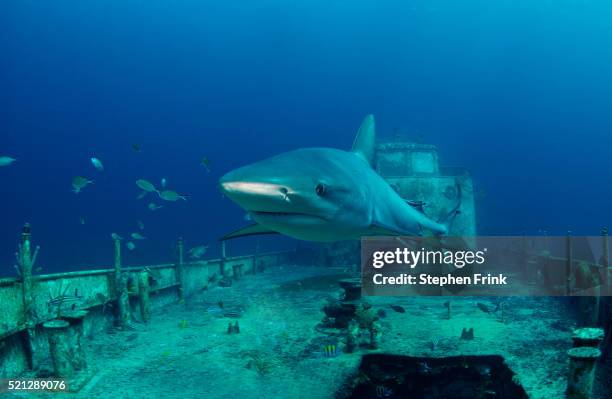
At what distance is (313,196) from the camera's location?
283cm

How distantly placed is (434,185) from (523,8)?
556ft

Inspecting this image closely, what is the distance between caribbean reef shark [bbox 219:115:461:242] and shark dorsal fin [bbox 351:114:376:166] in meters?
0.44

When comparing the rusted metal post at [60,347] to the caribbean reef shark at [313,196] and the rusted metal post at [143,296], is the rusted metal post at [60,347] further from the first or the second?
the caribbean reef shark at [313,196]

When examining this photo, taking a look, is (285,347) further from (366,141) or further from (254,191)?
(254,191)

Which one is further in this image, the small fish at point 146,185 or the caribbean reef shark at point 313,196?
the small fish at point 146,185

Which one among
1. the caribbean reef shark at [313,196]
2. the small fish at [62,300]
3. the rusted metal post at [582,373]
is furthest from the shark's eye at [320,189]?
the small fish at [62,300]

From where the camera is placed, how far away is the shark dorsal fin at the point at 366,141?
5.02 m

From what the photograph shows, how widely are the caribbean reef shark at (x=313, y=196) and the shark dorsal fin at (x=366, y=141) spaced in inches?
17.2

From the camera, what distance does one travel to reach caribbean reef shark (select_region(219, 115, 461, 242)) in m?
2.57

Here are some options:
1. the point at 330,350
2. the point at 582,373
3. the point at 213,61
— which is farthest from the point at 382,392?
the point at 213,61

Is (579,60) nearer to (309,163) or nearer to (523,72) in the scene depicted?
(523,72)

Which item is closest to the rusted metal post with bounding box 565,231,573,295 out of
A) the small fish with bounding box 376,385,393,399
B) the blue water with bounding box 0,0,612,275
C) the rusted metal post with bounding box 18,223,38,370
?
the small fish with bounding box 376,385,393,399

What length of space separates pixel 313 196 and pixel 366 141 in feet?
8.22

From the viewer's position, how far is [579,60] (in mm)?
190500
